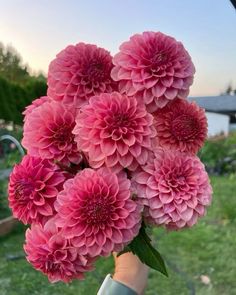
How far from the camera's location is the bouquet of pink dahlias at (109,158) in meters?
0.52

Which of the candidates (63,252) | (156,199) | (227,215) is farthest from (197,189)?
(227,215)

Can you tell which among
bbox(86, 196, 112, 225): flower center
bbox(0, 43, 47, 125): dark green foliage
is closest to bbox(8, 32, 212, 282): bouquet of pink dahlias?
bbox(86, 196, 112, 225): flower center

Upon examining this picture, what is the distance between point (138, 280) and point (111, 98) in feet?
0.89

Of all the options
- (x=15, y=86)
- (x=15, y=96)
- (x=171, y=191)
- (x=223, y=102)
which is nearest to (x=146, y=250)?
(x=171, y=191)

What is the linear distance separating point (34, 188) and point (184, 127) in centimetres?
19

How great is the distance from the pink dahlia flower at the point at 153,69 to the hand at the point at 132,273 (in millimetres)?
232

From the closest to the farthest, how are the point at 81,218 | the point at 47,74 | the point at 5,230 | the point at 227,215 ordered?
the point at 81,218, the point at 47,74, the point at 227,215, the point at 5,230

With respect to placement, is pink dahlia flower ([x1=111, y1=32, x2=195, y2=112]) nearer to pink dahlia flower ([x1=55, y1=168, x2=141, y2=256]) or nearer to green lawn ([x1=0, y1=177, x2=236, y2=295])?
pink dahlia flower ([x1=55, y1=168, x2=141, y2=256])

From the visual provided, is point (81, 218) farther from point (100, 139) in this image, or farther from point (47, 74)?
point (47, 74)

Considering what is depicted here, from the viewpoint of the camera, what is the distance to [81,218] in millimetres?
510

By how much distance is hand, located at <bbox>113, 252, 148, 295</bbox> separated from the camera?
0.67 meters

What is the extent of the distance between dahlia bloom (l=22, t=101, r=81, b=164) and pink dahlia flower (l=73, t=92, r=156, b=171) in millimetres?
27

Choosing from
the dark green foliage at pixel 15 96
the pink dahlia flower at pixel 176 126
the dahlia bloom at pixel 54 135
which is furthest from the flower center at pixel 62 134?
the dark green foliage at pixel 15 96

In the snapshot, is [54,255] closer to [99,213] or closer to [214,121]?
[99,213]
